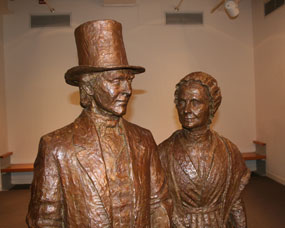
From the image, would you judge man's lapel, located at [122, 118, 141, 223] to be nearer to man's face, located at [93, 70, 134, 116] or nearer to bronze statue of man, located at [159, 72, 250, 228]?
man's face, located at [93, 70, 134, 116]

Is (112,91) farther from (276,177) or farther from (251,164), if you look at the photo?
(251,164)

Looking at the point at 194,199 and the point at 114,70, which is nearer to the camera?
the point at 114,70

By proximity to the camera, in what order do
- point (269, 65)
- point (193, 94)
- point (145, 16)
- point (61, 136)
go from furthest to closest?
point (145, 16)
point (269, 65)
point (193, 94)
point (61, 136)

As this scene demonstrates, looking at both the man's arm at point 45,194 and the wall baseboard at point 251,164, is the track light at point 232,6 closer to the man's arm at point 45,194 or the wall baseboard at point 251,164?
the wall baseboard at point 251,164

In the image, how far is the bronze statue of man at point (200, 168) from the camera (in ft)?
7.02

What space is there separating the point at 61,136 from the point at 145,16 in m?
5.06

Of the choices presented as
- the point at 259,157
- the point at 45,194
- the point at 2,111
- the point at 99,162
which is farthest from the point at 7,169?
the point at 259,157

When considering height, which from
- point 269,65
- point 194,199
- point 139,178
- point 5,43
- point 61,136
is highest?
point 5,43

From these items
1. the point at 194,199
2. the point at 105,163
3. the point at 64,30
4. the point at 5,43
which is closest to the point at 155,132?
the point at 64,30

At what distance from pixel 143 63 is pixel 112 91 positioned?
4653mm

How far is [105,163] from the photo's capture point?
5.77 feet

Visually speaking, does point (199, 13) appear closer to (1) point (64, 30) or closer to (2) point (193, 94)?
(1) point (64, 30)

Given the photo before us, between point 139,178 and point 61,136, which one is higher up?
point 61,136

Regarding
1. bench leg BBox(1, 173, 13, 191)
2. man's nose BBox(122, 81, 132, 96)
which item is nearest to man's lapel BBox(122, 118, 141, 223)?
man's nose BBox(122, 81, 132, 96)
